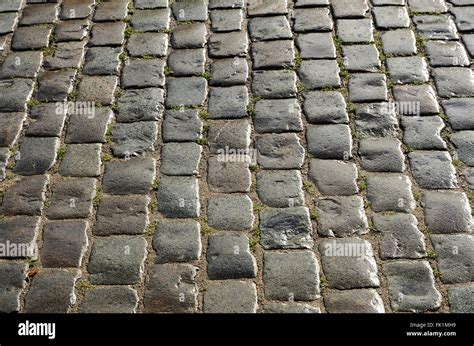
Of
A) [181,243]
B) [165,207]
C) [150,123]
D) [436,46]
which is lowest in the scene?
[181,243]

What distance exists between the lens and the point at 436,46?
5941 millimetres

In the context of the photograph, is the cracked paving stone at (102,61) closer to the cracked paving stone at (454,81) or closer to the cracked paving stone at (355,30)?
the cracked paving stone at (355,30)

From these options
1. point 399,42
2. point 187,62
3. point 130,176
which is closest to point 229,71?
point 187,62

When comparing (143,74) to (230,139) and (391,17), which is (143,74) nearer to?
(230,139)

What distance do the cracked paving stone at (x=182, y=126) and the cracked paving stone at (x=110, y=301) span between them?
142cm

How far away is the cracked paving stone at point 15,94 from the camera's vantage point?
A: 18.2ft

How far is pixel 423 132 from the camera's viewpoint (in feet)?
16.9

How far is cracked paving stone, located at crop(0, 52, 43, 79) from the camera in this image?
231 inches

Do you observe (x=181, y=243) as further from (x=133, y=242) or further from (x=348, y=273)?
(x=348, y=273)

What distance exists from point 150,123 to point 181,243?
1.28m

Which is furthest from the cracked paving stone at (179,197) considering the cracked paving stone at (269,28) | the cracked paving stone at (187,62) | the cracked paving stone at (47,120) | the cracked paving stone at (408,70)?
the cracked paving stone at (408,70)

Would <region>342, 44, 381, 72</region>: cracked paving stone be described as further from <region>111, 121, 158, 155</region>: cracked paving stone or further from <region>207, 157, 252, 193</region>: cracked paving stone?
<region>111, 121, 158, 155</region>: cracked paving stone
